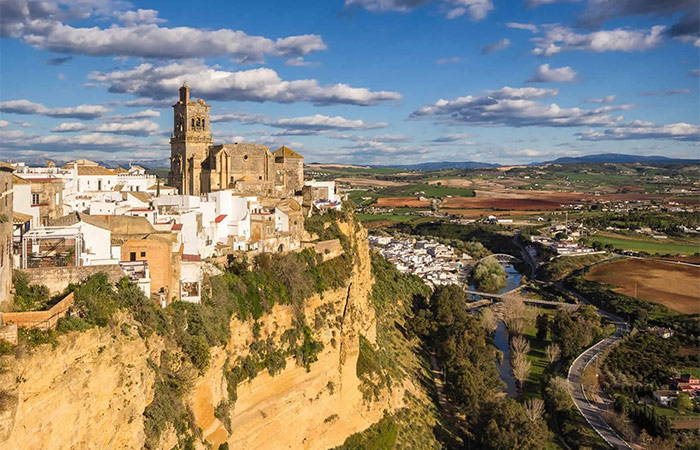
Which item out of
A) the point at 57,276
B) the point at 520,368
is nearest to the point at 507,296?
the point at 520,368

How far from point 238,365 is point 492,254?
67.1m

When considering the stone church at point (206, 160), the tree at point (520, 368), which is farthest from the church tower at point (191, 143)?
the tree at point (520, 368)

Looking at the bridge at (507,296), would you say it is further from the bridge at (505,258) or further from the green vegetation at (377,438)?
the green vegetation at (377,438)

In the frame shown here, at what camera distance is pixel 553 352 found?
3944 centimetres

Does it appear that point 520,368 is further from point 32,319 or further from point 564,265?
point 564,265

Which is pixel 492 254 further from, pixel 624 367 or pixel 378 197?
pixel 378 197

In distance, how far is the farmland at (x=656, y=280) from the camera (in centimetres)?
5366

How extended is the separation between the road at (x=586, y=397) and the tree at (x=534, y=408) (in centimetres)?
244

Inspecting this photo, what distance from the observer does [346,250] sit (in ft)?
95.1

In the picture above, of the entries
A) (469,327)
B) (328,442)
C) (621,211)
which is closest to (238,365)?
(328,442)

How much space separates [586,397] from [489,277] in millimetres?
28296

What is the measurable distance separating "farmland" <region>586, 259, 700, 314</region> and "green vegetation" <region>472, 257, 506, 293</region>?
8720mm

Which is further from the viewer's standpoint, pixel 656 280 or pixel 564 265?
pixel 564 265

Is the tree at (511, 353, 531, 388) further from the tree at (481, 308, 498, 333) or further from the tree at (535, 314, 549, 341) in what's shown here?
the tree at (535, 314, 549, 341)
